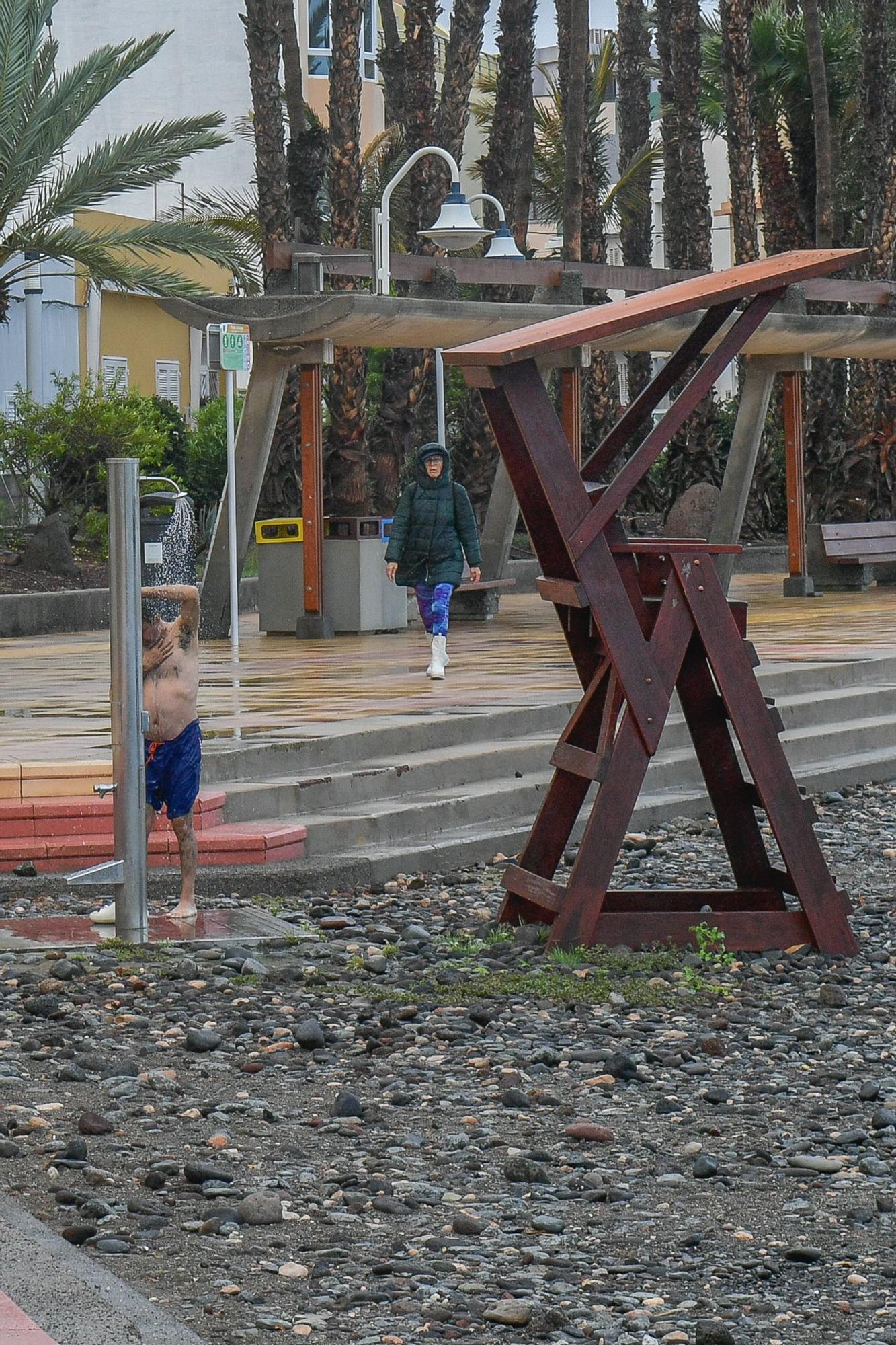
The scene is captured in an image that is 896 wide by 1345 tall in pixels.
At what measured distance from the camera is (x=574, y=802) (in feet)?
22.7

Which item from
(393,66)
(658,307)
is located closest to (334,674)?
(658,307)

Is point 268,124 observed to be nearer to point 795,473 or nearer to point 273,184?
point 273,184

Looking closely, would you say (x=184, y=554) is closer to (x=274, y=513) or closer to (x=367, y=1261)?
(x=274, y=513)

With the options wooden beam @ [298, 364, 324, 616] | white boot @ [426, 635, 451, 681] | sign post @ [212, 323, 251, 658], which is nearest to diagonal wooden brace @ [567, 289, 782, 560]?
white boot @ [426, 635, 451, 681]

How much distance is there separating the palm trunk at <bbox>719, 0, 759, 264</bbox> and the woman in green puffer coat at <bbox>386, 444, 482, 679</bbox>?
12.6 meters

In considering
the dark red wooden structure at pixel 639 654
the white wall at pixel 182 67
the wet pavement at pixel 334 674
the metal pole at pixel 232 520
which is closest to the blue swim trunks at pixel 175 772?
the dark red wooden structure at pixel 639 654

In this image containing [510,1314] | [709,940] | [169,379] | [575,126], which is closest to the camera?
[510,1314]

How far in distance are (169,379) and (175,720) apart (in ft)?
94.8

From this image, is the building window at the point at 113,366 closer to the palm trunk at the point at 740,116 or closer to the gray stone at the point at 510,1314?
the palm trunk at the point at 740,116

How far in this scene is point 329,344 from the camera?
16.0 meters

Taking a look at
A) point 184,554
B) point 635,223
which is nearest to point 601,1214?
point 184,554

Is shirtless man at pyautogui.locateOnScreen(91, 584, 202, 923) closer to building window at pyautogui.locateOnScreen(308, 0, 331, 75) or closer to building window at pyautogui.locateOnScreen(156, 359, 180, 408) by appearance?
building window at pyautogui.locateOnScreen(156, 359, 180, 408)

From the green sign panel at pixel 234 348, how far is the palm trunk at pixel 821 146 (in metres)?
12.1

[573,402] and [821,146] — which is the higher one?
[821,146]
